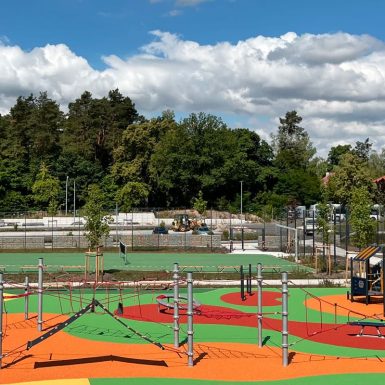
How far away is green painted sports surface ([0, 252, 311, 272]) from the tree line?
37.6 metres

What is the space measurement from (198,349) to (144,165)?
262 ft

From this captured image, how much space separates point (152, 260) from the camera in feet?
132

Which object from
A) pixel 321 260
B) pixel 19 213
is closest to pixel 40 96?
pixel 19 213

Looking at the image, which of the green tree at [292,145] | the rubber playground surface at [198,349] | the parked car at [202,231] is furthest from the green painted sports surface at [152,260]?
the green tree at [292,145]

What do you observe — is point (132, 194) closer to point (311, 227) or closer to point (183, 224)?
point (183, 224)

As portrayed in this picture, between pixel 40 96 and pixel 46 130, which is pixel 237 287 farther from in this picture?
pixel 40 96

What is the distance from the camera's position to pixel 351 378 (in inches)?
506

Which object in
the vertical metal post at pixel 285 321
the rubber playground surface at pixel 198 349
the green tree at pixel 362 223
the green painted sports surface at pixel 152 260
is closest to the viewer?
the rubber playground surface at pixel 198 349

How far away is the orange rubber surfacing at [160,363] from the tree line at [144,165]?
6497cm

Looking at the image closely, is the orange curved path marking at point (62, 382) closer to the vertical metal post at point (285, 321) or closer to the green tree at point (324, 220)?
the vertical metal post at point (285, 321)

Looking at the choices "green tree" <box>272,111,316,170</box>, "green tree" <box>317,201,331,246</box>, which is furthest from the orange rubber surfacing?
"green tree" <box>272,111,316,170</box>

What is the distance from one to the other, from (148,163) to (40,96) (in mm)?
31768

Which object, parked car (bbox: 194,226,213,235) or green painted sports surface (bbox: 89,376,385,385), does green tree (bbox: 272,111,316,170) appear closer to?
parked car (bbox: 194,226,213,235)

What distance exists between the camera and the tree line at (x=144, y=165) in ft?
287
